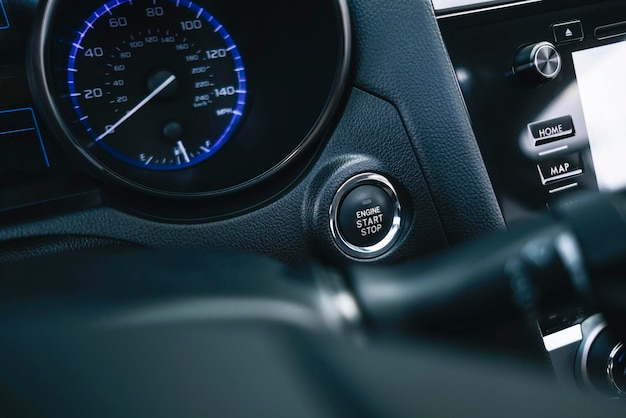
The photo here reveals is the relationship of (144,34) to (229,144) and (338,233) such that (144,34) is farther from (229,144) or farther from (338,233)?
(338,233)

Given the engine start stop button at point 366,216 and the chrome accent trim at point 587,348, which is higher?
the engine start stop button at point 366,216

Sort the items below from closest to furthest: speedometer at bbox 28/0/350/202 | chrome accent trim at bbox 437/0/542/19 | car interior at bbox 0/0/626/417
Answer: car interior at bbox 0/0/626/417, speedometer at bbox 28/0/350/202, chrome accent trim at bbox 437/0/542/19

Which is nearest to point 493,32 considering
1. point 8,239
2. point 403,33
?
point 403,33

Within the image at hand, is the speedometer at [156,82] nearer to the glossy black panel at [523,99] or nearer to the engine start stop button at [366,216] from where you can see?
the engine start stop button at [366,216]

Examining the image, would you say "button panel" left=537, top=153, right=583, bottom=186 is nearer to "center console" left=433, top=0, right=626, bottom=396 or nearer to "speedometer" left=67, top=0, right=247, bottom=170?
"center console" left=433, top=0, right=626, bottom=396

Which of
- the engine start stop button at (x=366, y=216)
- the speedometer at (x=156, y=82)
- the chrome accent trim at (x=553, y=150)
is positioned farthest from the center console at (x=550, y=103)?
the speedometer at (x=156, y=82)

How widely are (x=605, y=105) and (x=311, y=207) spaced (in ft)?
1.82

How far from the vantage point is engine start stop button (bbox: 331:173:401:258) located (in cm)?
89

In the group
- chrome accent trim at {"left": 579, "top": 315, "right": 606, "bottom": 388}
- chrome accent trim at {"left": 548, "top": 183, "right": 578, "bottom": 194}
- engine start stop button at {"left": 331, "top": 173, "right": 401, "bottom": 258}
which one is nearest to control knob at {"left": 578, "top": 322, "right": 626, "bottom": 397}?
chrome accent trim at {"left": 579, "top": 315, "right": 606, "bottom": 388}

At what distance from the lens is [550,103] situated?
1.06 metres

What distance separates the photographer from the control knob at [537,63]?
40.1 inches

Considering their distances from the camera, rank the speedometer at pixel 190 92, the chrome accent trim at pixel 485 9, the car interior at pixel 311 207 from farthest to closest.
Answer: the chrome accent trim at pixel 485 9, the speedometer at pixel 190 92, the car interior at pixel 311 207

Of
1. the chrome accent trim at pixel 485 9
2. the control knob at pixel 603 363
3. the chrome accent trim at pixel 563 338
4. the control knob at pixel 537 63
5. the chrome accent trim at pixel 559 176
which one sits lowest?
the control knob at pixel 603 363

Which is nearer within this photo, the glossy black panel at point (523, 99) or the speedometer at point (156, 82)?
the speedometer at point (156, 82)
